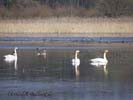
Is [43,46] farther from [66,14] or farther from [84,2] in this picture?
[84,2]

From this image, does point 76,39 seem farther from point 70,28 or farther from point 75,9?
point 75,9

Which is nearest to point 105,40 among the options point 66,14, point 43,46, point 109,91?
point 43,46

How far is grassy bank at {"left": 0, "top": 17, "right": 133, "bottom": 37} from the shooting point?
46.1m

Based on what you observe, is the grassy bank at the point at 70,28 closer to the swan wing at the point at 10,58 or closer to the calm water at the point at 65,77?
the calm water at the point at 65,77

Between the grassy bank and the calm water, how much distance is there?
28.3 feet

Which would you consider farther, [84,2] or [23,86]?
[84,2]

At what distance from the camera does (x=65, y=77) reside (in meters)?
26.2

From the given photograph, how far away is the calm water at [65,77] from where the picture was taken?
2183 centimetres

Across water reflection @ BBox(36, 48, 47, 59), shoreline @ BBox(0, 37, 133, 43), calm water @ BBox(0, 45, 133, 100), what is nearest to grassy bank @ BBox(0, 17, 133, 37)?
shoreline @ BBox(0, 37, 133, 43)

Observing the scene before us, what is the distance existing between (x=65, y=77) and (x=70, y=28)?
20204 millimetres

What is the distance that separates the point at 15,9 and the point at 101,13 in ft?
24.1

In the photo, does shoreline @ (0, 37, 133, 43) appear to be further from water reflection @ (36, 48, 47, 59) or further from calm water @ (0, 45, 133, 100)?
water reflection @ (36, 48, 47, 59)

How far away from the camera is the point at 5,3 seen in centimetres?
6225

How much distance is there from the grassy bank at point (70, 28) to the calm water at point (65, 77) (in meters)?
8.64
